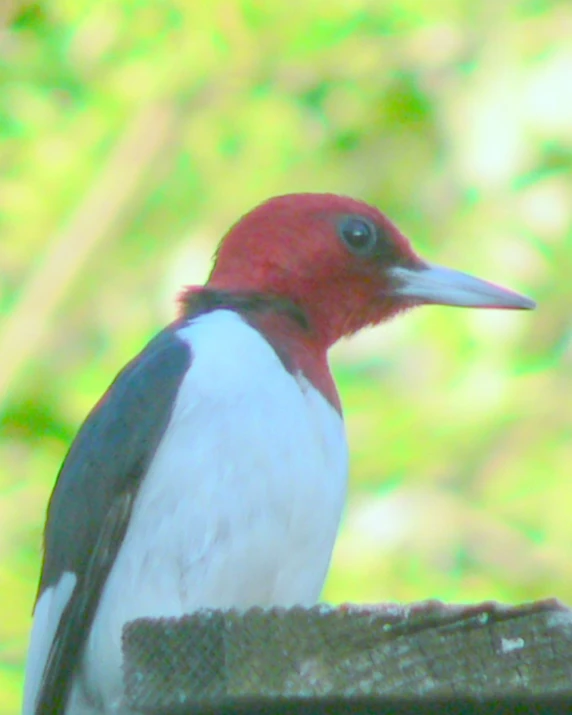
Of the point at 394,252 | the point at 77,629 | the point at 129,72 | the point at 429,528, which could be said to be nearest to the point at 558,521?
the point at 429,528

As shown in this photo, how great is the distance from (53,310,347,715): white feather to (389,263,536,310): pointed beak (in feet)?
1.59

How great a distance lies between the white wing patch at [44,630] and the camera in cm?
252

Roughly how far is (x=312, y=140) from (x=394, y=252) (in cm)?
191

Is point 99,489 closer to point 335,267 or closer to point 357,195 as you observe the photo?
point 335,267

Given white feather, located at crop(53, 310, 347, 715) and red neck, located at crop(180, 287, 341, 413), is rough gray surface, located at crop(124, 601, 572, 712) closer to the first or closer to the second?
white feather, located at crop(53, 310, 347, 715)

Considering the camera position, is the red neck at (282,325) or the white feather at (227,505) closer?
the white feather at (227,505)

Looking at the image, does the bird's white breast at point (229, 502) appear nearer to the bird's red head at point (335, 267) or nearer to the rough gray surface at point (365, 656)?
the bird's red head at point (335, 267)

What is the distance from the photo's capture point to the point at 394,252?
3.26m

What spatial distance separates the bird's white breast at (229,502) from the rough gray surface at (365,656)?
32.0 inches

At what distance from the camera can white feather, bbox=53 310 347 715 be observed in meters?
2.52

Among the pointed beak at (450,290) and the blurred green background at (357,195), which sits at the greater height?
the blurred green background at (357,195)

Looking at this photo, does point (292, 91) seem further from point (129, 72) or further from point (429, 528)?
point (429, 528)

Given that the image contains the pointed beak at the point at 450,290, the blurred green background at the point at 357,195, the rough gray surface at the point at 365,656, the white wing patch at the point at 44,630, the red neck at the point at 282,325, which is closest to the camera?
the rough gray surface at the point at 365,656

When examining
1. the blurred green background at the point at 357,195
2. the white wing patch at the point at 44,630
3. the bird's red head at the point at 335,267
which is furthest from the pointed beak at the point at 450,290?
the blurred green background at the point at 357,195
